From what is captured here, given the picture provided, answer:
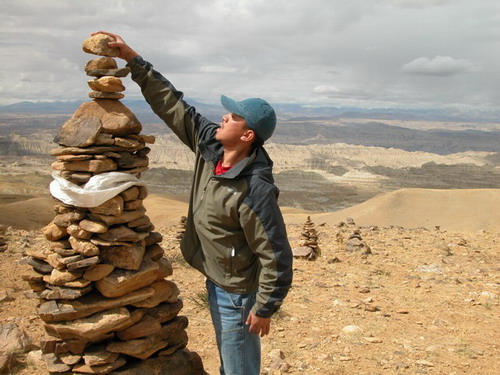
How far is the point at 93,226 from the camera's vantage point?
4.21m

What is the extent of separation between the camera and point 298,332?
678 cm

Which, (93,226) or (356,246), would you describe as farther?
(356,246)

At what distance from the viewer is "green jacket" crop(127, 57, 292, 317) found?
3240 mm

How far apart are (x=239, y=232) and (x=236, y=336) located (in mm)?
813

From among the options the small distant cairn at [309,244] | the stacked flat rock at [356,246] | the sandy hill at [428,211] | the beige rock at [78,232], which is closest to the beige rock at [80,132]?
the beige rock at [78,232]

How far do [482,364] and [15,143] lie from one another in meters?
114

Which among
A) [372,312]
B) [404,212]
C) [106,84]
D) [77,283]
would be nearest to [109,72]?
[106,84]

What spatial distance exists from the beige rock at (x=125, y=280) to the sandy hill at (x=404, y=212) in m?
17.1

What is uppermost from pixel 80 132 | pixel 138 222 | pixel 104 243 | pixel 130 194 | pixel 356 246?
pixel 80 132

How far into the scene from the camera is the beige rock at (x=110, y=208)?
4.27 metres

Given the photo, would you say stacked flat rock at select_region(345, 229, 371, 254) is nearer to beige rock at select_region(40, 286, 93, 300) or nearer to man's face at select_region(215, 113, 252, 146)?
beige rock at select_region(40, 286, 93, 300)

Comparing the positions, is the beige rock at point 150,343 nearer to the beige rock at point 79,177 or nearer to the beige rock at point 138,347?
the beige rock at point 138,347

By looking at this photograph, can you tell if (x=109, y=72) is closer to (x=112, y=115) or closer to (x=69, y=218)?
(x=112, y=115)

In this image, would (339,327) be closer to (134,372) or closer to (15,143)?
(134,372)
